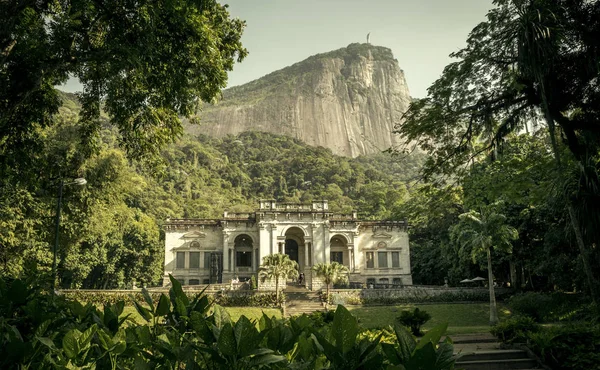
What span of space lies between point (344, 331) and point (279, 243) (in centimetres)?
3635

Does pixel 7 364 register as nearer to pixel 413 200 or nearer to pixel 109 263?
pixel 109 263

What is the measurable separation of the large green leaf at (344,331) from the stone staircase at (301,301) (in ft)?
85.7

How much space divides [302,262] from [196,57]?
108ft

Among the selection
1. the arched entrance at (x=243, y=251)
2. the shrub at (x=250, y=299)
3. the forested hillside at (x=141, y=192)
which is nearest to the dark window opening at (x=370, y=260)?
the forested hillside at (x=141, y=192)

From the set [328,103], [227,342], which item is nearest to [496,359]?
[227,342]

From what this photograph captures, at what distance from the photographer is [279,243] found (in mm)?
37344

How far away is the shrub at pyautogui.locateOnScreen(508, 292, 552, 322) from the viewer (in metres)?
21.5

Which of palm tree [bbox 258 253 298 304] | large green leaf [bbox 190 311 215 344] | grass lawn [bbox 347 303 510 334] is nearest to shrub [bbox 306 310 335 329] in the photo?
large green leaf [bbox 190 311 215 344]

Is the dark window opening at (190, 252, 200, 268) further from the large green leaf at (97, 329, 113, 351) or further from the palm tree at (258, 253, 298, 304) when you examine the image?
the large green leaf at (97, 329, 113, 351)

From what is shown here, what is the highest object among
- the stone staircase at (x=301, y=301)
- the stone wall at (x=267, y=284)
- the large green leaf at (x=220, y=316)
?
the large green leaf at (x=220, y=316)

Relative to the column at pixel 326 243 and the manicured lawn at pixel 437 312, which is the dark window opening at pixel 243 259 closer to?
the column at pixel 326 243

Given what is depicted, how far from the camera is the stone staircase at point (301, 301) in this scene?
27.2 m

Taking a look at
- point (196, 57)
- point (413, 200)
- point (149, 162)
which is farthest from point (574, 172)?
point (413, 200)

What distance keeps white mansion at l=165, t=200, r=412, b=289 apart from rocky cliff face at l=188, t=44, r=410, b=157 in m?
83.4
